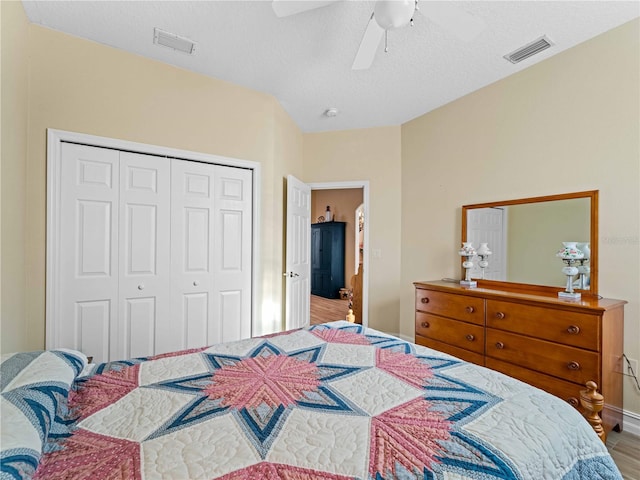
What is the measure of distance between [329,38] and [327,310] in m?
4.37

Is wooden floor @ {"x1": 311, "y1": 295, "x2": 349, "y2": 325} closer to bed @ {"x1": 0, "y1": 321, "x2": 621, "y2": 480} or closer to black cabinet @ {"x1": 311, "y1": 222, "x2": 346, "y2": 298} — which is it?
black cabinet @ {"x1": 311, "y1": 222, "x2": 346, "y2": 298}

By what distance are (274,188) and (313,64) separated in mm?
1217

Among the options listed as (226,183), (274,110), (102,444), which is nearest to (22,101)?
(226,183)

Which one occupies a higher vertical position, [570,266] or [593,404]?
[570,266]

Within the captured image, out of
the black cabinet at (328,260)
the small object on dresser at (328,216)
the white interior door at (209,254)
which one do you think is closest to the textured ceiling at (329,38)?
the white interior door at (209,254)

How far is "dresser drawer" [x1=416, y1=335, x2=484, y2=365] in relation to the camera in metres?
2.46

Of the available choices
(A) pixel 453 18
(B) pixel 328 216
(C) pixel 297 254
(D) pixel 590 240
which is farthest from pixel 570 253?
(B) pixel 328 216

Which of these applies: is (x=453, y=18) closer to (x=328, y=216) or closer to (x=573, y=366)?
(x=573, y=366)

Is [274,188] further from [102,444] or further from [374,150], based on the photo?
[102,444]

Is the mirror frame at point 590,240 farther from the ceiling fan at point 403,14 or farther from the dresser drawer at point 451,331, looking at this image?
the ceiling fan at point 403,14

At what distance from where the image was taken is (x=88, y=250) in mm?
2344

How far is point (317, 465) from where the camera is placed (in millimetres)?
741

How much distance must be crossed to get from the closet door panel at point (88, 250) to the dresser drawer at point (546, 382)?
9.71 feet

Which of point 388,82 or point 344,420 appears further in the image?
point 388,82
